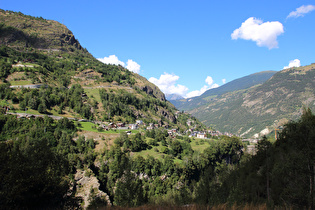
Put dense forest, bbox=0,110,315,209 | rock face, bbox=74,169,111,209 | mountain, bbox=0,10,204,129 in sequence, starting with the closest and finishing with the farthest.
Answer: dense forest, bbox=0,110,315,209 → rock face, bbox=74,169,111,209 → mountain, bbox=0,10,204,129

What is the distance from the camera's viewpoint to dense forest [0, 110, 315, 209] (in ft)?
36.1

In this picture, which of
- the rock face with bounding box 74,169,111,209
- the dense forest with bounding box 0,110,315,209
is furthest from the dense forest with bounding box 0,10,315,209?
the rock face with bounding box 74,169,111,209

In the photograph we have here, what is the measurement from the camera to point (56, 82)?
371 feet

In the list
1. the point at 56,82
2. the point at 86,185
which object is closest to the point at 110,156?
the point at 86,185

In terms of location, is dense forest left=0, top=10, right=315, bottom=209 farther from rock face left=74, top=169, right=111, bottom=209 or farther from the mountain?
the mountain

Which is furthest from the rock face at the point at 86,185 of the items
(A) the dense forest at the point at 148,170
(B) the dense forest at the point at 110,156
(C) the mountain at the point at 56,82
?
(C) the mountain at the point at 56,82

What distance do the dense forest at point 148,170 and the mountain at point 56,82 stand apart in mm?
23599

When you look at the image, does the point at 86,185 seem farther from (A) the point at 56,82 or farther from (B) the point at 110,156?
(A) the point at 56,82

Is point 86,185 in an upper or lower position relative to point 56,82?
lower

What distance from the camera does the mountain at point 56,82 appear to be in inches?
3204

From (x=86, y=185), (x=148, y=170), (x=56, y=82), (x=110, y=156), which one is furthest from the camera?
(x=56, y=82)

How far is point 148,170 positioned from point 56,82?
289ft

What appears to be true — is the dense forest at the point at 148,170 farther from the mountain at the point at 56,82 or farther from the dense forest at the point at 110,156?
the mountain at the point at 56,82

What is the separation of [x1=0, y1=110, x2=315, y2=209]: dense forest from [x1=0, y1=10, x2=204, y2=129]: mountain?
23.6 metres
